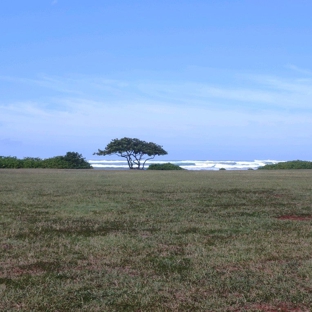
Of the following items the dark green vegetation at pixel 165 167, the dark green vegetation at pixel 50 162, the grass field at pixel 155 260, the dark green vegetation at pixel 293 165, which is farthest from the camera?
the dark green vegetation at pixel 165 167

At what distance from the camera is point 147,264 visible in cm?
535

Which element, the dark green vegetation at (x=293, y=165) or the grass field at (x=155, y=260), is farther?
the dark green vegetation at (x=293, y=165)

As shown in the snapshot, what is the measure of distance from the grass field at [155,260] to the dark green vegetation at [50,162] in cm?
3646

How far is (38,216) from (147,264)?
4.81 meters

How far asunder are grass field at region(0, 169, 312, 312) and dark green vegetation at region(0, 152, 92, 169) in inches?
1435

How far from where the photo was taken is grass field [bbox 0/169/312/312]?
13.3 feet

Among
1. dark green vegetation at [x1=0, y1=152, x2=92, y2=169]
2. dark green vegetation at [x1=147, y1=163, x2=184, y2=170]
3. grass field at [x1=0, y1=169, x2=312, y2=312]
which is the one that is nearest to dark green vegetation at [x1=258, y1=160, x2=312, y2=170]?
dark green vegetation at [x1=147, y1=163, x2=184, y2=170]

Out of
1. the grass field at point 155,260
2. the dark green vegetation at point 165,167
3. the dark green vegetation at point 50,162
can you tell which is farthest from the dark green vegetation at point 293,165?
the grass field at point 155,260

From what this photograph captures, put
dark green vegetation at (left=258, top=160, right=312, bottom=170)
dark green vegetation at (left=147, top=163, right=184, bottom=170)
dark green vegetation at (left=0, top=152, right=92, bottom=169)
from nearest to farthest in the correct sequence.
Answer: dark green vegetation at (left=0, top=152, right=92, bottom=169)
dark green vegetation at (left=258, top=160, right=312, bottom=170)
dark green vegetation at (left=147, top=163, right=184, bottom=170)

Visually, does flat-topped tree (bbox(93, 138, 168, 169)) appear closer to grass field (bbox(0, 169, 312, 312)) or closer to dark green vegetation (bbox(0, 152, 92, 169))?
dark green vegetation (bbox(0, 152, 92, 169))

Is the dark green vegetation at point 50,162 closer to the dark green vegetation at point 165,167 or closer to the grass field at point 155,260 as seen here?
the dark green vegetation at point 165,167

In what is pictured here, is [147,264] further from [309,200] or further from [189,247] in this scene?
[309,200]

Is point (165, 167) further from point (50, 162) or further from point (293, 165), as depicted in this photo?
point (293, 165)

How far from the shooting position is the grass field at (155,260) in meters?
4.07
